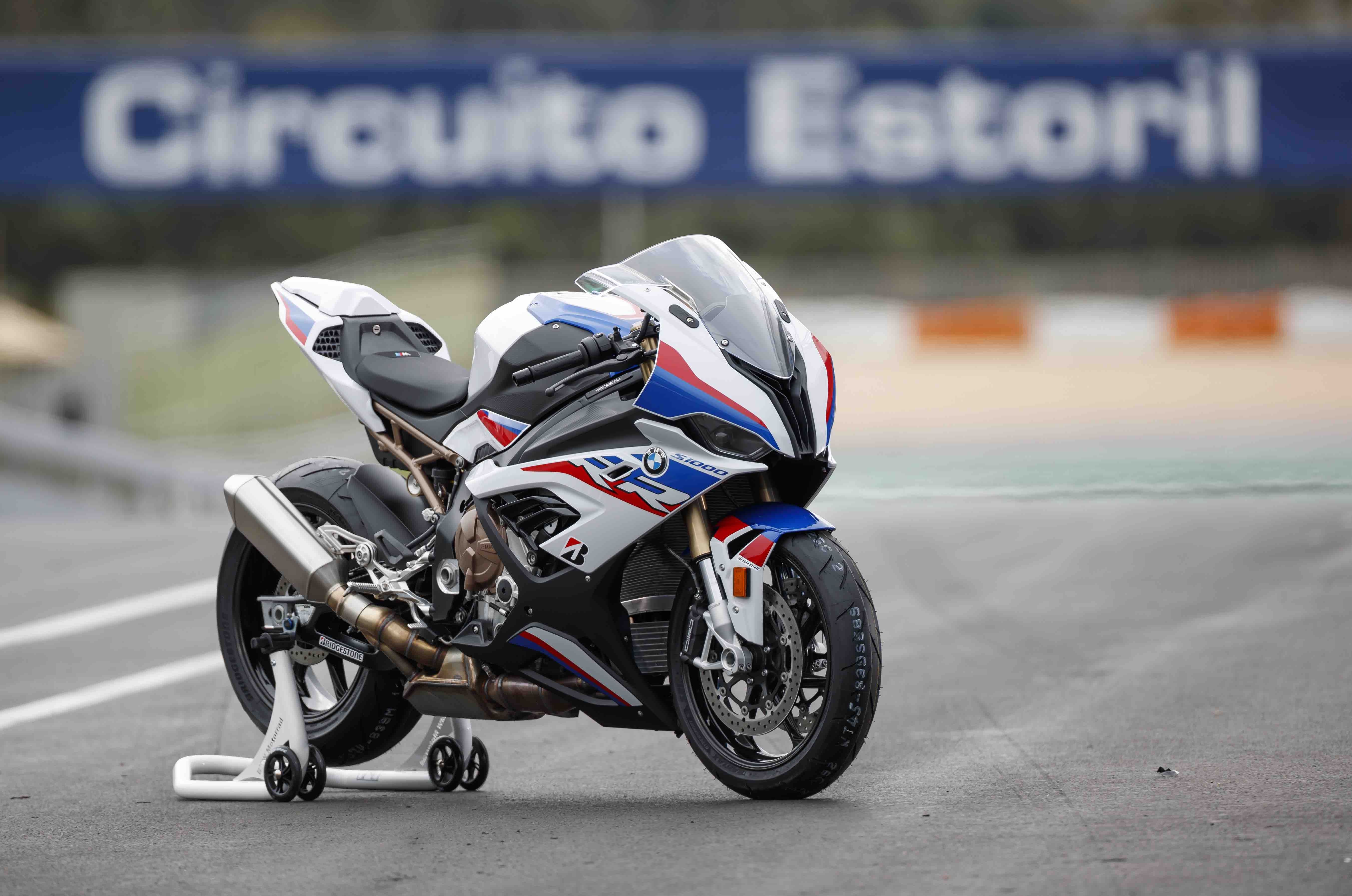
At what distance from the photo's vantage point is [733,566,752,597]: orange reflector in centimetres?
589

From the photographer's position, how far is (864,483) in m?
20.7

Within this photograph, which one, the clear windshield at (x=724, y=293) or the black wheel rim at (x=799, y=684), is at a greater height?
the clear windshield at (x=724, y=293)

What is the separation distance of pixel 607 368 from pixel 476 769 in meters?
1.66

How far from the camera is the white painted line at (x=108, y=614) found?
1162 centimetres

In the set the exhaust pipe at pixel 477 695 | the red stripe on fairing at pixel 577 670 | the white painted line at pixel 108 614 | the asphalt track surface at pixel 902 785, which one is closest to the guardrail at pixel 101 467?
the white painted line at pixel 108 614

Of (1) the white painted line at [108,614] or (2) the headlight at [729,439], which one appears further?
(1) the white painted line at [108,614]

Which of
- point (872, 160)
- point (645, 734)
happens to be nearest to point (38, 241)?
point (872, 160)

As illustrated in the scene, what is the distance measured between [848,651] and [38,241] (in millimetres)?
56082

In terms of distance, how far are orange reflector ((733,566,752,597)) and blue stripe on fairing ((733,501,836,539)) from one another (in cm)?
13

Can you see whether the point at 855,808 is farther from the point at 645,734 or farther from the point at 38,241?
the point at 38,241

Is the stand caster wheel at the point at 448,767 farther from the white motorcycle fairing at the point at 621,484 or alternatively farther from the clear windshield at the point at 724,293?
the clear windshield at the point at 724,293

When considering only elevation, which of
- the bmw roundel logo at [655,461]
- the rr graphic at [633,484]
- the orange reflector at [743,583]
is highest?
the bmw roundel logo at [655,461]

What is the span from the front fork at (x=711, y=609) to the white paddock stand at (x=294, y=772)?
1289 mm

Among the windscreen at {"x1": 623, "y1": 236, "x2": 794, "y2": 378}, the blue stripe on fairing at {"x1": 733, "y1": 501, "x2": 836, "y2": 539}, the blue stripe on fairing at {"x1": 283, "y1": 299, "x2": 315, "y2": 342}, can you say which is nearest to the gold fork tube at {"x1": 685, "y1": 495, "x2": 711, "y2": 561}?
the blue stripe on fairing at {"x1": 733, "y1": 501, "x2": 836, "y2": 539}
